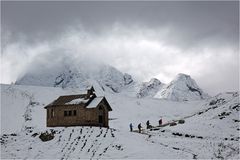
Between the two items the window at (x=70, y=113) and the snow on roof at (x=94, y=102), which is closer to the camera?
the snow on roof at (x=94, y=102)

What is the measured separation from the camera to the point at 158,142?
161ft

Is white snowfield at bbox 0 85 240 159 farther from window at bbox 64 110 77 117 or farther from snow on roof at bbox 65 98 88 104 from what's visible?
snow on roof at bbox 65 98 88 104

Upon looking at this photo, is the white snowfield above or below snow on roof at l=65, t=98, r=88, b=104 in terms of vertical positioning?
below

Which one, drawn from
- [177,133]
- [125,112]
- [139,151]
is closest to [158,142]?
[139,151]

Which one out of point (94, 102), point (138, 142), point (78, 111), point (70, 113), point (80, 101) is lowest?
point (138, 142)

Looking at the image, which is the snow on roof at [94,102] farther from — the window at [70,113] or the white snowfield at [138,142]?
the white snowfield at [138,142]

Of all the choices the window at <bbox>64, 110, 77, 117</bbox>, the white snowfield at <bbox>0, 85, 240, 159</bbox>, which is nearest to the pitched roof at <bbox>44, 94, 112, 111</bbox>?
the window at <bbox>64, 110, 77, 117</bbox>

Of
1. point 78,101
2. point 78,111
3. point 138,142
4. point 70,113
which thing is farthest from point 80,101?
point 138,142

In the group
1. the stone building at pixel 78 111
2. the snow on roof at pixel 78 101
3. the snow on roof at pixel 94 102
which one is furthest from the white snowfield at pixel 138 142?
the snow on roof at pixel 78 101

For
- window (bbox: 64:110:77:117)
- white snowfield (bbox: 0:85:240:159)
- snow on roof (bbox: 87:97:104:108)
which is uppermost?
snow on roof (bbox: 87:97:104:108)

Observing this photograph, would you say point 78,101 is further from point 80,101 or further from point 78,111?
point 78,111

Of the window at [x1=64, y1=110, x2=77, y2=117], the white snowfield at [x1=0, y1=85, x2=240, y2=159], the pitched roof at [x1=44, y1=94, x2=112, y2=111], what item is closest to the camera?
the white snowfield at [x1=0, y1=85, x2=240, y2=159]

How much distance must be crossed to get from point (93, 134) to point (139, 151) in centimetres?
1012

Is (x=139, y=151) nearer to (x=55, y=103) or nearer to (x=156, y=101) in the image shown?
(x=55, y=103)
